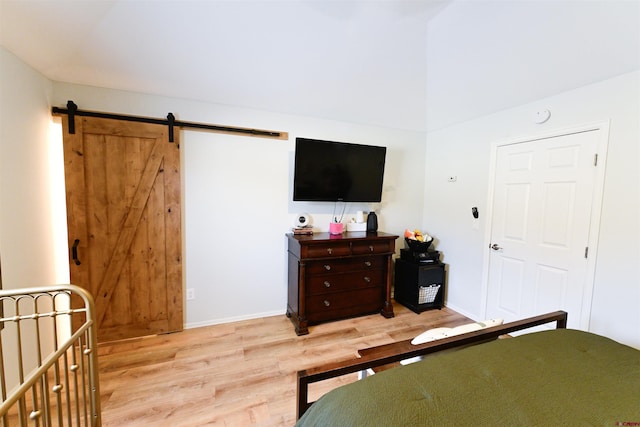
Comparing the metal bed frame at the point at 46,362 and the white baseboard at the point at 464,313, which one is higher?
the metal bed frame at the point at 46,362

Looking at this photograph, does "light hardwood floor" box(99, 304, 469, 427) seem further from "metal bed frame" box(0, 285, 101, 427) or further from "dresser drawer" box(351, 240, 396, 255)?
"dresser drawer" box(351, 240, 396, 255)

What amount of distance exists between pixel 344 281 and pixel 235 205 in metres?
1.43

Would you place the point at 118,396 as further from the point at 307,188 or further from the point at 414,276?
the point at 414,276

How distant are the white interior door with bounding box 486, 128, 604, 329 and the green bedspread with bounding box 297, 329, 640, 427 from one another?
45.4 inches

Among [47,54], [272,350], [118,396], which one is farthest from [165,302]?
[47,54]

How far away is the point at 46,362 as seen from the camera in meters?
0.86

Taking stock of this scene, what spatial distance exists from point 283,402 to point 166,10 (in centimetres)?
281

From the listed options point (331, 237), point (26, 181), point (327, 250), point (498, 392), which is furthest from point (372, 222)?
point (26, 181)

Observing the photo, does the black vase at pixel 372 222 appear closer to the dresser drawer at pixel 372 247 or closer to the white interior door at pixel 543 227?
the dresser drawer at pixel 372 247

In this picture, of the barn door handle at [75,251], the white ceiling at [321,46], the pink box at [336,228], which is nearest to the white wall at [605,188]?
the white ceiling at [321,46]

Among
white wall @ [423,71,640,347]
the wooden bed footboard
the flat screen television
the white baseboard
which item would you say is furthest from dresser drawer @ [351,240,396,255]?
the wooden bed footboard

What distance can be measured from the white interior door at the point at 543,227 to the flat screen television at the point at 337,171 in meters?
1.29

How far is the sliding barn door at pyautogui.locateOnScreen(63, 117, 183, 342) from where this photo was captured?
222cm

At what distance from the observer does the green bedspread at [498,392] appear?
0.86 m
